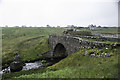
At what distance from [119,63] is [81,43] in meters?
12.9

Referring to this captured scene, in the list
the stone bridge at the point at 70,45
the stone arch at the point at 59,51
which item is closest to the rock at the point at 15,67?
the stone bridge at the point at 70,45

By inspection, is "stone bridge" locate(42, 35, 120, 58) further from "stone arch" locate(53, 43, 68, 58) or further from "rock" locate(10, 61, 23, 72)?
"rock" locate(10, 61, 23, 72)

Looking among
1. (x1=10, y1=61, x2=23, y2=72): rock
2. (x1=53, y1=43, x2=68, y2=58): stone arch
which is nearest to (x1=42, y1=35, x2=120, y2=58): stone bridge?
(x1=53, y1=43, x2=68, y2=58): stone arch

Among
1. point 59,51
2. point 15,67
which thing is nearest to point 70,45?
point 59,51

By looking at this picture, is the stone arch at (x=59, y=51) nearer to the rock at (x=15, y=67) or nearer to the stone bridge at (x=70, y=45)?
the stone bridge at (x=70, y=45)

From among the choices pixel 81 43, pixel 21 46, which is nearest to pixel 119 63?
pixel 81 43

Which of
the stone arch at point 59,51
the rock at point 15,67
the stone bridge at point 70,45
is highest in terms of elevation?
the stone bridge at point 70,45

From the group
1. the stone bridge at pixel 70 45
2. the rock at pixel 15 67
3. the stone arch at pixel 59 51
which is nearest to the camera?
the stone bridge at pixel 70 45

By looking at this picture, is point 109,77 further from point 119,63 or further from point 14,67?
point 14,67

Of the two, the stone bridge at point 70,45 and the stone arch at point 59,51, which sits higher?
the stone bridge at point 70,45

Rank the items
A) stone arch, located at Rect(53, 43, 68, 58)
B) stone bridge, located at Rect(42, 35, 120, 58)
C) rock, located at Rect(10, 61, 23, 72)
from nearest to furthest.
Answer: stone bridge, located at Rect(42, 35, 120, 58) → rock, located at Rect(10, 61, 23, 72) → stone arch, located at Rect(53, 43, 68, 58)

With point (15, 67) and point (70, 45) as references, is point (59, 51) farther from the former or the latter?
point (15, 67)

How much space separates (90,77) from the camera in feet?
41.9

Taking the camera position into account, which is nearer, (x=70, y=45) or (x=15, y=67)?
(x=70, y=45)
